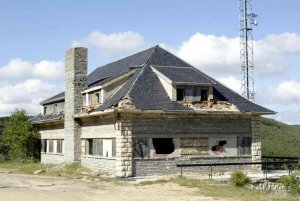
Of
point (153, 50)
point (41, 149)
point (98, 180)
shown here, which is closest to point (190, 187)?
point (98, 180)

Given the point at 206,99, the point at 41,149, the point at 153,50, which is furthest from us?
the point at 41,149

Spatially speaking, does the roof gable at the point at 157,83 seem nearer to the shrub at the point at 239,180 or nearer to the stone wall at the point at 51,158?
the shrub at the point at 239,180

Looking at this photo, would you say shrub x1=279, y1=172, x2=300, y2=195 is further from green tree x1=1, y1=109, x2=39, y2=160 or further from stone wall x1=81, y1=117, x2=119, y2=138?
green tree x1=1, y1=109, x2=39, y2=160

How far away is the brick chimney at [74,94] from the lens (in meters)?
32.6

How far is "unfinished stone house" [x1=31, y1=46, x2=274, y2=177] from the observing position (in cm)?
2677

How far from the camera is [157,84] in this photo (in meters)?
29.0

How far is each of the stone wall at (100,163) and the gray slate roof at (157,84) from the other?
3.12m

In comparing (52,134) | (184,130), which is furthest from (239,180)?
(52,134)

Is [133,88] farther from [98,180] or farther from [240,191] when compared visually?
[240,191]

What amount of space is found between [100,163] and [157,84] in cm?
596

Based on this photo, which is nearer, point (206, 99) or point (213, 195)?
point (213, 195)

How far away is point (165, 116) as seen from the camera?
27.4 m

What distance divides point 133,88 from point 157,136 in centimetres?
310

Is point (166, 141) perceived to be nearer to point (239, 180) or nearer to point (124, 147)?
point (124, 147)
